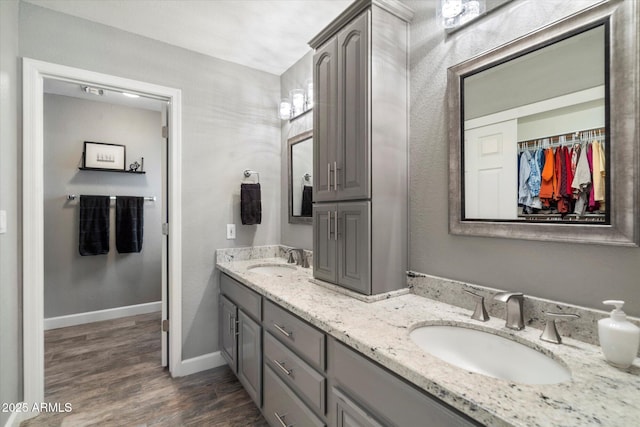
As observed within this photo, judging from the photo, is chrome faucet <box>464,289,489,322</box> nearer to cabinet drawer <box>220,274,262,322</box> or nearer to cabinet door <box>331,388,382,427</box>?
cabinet door <box>331,388,382,427</box>

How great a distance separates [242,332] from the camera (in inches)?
75.8

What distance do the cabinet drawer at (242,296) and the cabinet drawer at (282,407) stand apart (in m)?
0.32

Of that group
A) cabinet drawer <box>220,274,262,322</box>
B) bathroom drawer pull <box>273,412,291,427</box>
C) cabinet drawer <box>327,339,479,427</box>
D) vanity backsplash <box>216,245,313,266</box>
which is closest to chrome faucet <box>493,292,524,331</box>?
cabinet drawer <box>327,339,479,427</box>

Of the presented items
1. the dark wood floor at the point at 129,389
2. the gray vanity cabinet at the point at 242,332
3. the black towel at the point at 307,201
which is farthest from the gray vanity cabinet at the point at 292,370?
the black towel at the point at 307,201

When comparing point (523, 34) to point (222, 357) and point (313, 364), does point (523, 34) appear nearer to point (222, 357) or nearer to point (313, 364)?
point (313, 364)

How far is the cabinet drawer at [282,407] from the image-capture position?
4.05 ft

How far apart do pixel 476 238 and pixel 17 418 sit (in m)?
2.76

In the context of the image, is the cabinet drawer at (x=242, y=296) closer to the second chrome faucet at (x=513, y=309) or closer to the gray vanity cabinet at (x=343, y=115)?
the gray vanity cabinet at (x=343, y=115)

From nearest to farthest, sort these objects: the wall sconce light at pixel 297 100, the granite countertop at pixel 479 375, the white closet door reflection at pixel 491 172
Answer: the granite countertop at pixel 479 375, the white closet door reflection at pixel 491 172, the wall sconce light at pixel 297 100

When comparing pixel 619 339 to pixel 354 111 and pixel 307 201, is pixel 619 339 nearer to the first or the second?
pixel 354 111

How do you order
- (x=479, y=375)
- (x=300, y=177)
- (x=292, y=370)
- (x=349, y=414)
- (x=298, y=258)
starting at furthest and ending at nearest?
1. (x=300, y=177)
2. (x=298, y=258)
3. (x=292, y=370)
4. (x=349, y=414)
5. (x=479, y=375)

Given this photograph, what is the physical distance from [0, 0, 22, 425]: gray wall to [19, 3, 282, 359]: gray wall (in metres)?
0.30

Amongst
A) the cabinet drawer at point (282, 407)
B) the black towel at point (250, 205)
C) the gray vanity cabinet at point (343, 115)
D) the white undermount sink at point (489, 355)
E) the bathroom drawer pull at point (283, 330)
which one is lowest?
the cabinet drawer at point (282, 407)

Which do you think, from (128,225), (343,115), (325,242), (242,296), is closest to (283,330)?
(325,242)
